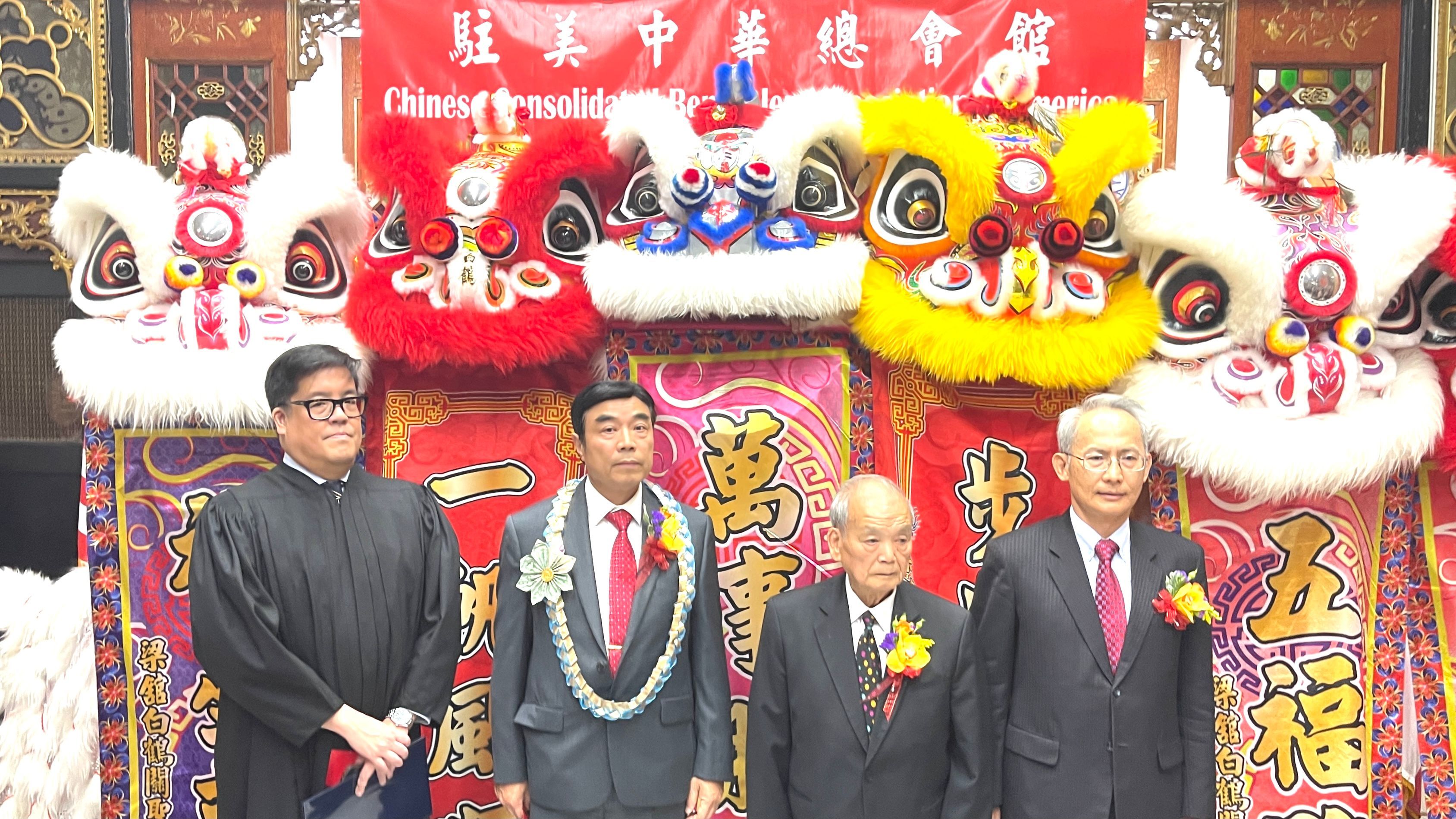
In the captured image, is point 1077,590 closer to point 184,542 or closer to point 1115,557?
point 1115,557

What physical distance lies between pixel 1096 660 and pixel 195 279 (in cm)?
223

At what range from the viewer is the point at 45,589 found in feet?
11.4

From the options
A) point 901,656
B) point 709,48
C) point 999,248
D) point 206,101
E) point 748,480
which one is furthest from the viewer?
point 206,101

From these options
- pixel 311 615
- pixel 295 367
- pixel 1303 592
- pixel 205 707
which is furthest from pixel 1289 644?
pixel 205 707

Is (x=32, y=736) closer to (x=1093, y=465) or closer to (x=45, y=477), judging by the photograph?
(x=45, y=477)

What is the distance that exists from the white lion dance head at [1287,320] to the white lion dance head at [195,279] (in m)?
1.98

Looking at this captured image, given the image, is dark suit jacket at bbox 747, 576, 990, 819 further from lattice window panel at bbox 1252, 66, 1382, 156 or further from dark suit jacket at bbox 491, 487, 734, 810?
lattice window panel at bbox 1252, 66, 1382, 156

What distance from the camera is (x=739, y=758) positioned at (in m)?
2.91

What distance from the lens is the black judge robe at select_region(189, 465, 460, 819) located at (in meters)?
2.30

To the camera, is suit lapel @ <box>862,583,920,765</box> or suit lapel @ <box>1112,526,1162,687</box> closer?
suit lapel @ <box>862,583,920,765</box>

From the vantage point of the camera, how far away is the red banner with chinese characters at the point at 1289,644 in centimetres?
291

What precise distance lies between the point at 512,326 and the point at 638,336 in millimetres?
308

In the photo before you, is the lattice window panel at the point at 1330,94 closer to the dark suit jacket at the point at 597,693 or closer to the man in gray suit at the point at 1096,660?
the man in gray suit at the point at 1096,660

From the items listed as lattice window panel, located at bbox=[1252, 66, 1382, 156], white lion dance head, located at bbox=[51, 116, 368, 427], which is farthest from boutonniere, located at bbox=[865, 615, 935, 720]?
lattice window panel, located at bbox=[1252, 66, 1382, 156]
